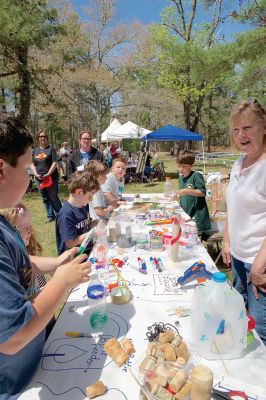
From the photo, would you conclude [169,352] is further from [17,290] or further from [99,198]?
[99,198]

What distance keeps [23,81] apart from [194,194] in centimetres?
764

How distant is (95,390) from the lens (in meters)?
0.86

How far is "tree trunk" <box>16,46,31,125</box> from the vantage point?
7.73 meters

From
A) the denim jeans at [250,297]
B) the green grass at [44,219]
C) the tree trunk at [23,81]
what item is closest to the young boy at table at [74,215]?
the denim jeans at [250,297]

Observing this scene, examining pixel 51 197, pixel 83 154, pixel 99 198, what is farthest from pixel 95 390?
pixel 51 197

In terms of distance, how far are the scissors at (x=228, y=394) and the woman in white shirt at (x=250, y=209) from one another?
2.30 feet

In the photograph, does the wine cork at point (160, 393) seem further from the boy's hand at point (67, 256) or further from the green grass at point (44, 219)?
the green grass at point (44, 219)

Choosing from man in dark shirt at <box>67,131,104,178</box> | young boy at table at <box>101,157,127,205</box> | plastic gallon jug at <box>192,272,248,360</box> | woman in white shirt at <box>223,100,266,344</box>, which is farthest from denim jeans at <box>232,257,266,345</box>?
man in dark shirt at <box>67,131,104,178</box>

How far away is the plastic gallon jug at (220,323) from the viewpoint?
0.99m

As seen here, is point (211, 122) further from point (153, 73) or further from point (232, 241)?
point (232, 241)

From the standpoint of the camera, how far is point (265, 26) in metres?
5.46

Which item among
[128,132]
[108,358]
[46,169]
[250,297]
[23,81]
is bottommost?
[250,297]

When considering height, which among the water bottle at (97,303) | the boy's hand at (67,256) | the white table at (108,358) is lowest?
the white table at (108,358)

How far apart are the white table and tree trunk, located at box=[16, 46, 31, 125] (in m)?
7.65
